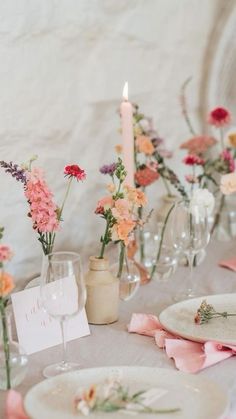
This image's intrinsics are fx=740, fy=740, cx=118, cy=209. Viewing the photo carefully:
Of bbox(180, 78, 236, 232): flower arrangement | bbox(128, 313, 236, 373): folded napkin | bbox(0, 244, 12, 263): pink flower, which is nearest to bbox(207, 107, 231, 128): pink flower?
bbox(180, 78, 236, 232): flower arrangement

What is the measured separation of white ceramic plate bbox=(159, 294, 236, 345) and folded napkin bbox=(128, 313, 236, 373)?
0.4 inches

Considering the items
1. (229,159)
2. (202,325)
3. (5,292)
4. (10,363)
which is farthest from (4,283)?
(229,159)

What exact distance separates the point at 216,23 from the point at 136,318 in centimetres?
109

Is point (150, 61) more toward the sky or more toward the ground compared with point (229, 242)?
more toward the sky

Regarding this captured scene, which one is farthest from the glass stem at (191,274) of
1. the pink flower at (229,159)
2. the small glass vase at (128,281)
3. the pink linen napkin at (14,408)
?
the pink linen napkin at (14,408)

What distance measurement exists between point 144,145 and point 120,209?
1.32ft

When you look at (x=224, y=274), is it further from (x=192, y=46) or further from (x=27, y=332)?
(x=192, y=46)

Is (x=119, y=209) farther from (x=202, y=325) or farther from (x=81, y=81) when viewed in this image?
(x=81, y=81)

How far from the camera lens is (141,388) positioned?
0.98 m

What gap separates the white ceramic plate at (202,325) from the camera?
3.81 ft

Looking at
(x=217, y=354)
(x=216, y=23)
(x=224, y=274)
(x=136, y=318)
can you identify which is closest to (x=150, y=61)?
(x=216, y=23)

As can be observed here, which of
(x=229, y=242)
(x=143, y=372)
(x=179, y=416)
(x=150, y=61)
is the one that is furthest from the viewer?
(x=150, y=61)

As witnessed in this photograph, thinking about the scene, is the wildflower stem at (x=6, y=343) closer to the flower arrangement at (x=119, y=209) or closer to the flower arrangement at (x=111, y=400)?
the flower arrangement at (x=111, y=400)

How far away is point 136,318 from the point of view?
1.26 meters
